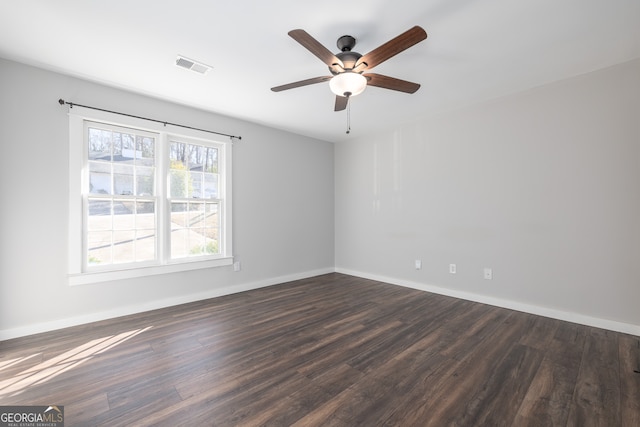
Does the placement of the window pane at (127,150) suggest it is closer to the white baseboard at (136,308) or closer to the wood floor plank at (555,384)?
the white baseboard at (136,308)

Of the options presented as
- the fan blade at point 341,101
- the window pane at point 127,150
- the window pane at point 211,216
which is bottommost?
the window pane at point 211,216

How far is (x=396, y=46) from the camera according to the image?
75.6 inches

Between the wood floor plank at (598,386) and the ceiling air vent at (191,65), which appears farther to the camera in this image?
the ceiling air vent at (191,65)

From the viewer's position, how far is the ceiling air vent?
8.68 feet

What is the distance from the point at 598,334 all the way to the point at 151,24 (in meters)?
4.90

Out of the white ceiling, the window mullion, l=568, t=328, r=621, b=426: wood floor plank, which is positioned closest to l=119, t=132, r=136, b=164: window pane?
the window mullion

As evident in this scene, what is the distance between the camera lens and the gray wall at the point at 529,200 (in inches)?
110

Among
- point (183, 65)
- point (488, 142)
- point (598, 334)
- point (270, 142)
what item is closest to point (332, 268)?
point (270, 142)

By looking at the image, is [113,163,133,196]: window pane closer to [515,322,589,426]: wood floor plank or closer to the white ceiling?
the white ceiling

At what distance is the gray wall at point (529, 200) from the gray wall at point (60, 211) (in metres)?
2.19

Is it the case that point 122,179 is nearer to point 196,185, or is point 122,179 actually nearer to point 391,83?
point 196,185

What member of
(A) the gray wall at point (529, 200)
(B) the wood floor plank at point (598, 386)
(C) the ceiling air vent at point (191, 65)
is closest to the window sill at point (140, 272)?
(C) the ceiling air vent at point (191, 65)

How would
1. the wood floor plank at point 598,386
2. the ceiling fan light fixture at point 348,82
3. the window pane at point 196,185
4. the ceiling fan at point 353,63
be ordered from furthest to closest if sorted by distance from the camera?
the window pane at point 196,185, the ceiling fan light fixture at point 348,82, the ceiling fan at point 353,63, the wood floor plank at point 598,386

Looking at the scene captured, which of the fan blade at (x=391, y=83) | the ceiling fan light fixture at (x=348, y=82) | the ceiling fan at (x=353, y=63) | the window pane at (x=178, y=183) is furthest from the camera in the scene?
the window pane at (x=178, y=183)
